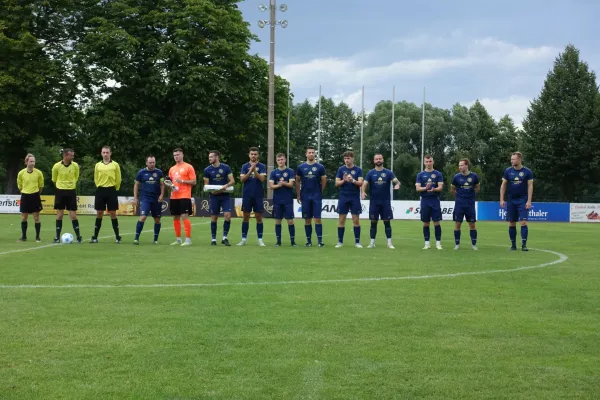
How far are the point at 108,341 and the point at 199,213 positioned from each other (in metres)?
31.5

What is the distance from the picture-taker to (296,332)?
218 inches

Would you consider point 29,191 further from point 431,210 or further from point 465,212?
point 465,212

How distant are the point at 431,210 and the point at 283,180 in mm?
3491

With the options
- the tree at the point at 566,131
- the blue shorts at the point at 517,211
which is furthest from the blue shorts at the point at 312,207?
the tree at the point at 566,131

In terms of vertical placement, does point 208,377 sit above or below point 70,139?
below

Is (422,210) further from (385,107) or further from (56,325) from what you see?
(385,107)

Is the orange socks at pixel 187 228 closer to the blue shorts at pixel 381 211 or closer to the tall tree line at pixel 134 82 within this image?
the blue shorts at pixel 381 211

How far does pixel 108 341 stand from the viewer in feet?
17.1

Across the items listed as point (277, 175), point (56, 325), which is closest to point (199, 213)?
point (277, 175)

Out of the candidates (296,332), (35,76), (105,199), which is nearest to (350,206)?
(105,199)

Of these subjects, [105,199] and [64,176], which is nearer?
[105,199]

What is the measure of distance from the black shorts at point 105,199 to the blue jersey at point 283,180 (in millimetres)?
3756

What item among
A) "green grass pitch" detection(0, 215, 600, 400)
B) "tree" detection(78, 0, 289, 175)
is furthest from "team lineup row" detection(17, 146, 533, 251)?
"tree" detection(78, 0, 289, 175)

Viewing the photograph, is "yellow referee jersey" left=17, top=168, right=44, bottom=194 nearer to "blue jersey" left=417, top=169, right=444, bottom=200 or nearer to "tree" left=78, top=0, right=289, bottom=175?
"blue jersey" left=417, top=169, right=444, bottom=200
